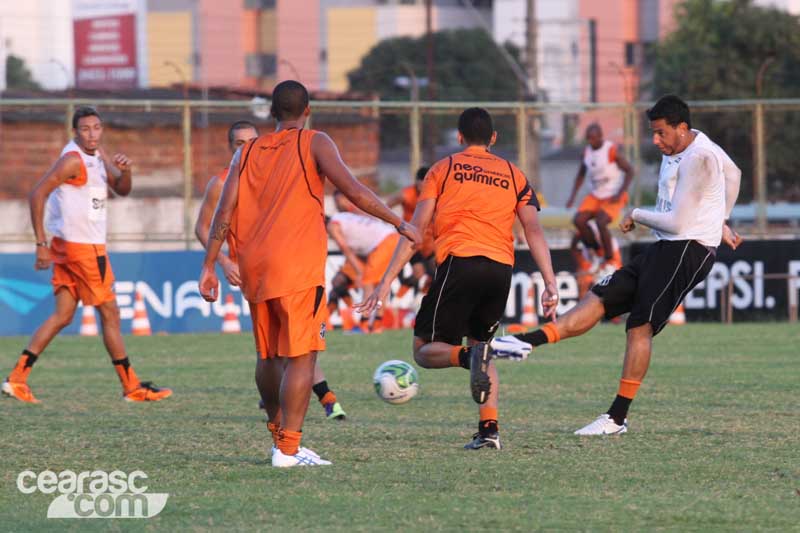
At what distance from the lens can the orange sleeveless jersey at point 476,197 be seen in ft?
29.8

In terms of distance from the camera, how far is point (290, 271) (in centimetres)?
792

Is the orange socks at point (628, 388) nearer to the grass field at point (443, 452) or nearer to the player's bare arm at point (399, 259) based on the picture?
the grass field at point (443, 452)

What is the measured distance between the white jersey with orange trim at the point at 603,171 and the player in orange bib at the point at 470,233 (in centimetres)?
1305

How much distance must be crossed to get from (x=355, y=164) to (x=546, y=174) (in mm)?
21186

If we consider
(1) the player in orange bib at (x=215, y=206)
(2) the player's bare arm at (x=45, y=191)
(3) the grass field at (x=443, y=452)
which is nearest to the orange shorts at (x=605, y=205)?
(3) the grass field at (x=443, y=452)

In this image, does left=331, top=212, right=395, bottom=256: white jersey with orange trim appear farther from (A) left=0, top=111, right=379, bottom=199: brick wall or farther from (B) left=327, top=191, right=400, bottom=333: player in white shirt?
(A) left=0, top=111, right=379, bottom=199: brick wall

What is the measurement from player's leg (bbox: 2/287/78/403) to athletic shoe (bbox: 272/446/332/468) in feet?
14.5

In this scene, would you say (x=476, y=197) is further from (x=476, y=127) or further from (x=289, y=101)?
(x=289, y=101)

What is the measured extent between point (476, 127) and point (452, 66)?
2279 inches

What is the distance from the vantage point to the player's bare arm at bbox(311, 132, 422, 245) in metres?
7.90

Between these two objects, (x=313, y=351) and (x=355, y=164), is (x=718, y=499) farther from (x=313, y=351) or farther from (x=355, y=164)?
(x=355, y=164)

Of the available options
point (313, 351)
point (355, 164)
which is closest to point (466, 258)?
point (313, 351)

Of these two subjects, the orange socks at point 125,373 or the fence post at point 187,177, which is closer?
the orange socks at point 125,373

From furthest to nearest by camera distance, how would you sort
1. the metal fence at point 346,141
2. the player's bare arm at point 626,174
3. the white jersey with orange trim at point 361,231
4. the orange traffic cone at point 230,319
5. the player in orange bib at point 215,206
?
1. the metal fence at point 346,141
2. the player's bare arm at point 626,174
3. the orange traffic cone at point 230,319
4. the white jersey with orange trim at point 361,231
5. the player in orange bib at point 215,206
